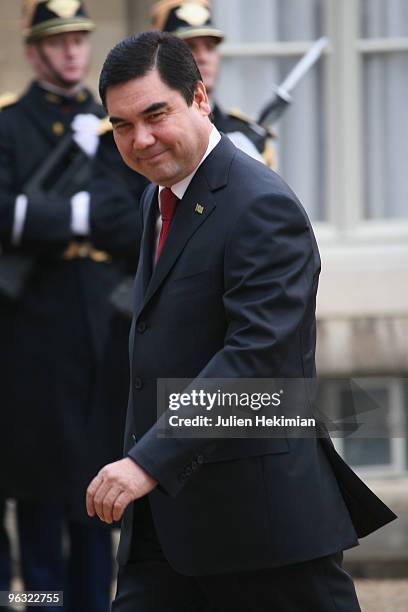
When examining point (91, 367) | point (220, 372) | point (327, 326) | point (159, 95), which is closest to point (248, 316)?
point (220, 372)

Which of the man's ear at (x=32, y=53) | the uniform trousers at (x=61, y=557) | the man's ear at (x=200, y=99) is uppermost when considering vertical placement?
the man's ear at (x=200, y=99)

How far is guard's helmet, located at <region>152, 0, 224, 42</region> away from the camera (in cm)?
621

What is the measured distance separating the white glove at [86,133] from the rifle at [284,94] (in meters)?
0.73

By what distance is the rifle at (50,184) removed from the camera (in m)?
6.12

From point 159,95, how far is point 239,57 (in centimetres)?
415

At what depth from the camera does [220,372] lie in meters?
3.58

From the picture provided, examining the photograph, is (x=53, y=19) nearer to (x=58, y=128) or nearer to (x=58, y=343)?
(x=58, y=128)

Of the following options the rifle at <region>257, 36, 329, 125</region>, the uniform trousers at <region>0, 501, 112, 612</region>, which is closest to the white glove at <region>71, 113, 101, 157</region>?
the rifle at <region>257, 36, 329, 125</region>

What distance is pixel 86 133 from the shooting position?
6273mm

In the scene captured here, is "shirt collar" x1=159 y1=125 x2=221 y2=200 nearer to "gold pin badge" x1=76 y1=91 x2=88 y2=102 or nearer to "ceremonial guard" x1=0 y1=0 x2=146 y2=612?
"ceremonial guard" x1=0 y1=0 x2=146 y2=612

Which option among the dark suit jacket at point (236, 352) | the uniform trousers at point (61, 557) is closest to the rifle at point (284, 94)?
the uniform trousers at point (61, 557)

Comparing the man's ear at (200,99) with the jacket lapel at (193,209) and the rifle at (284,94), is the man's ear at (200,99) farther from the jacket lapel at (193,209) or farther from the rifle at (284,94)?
the rifle at (284,94)

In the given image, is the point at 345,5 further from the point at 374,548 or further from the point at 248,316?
the point at 248,316

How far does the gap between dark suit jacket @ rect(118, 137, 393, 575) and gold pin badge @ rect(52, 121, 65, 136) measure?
97.6 inches
